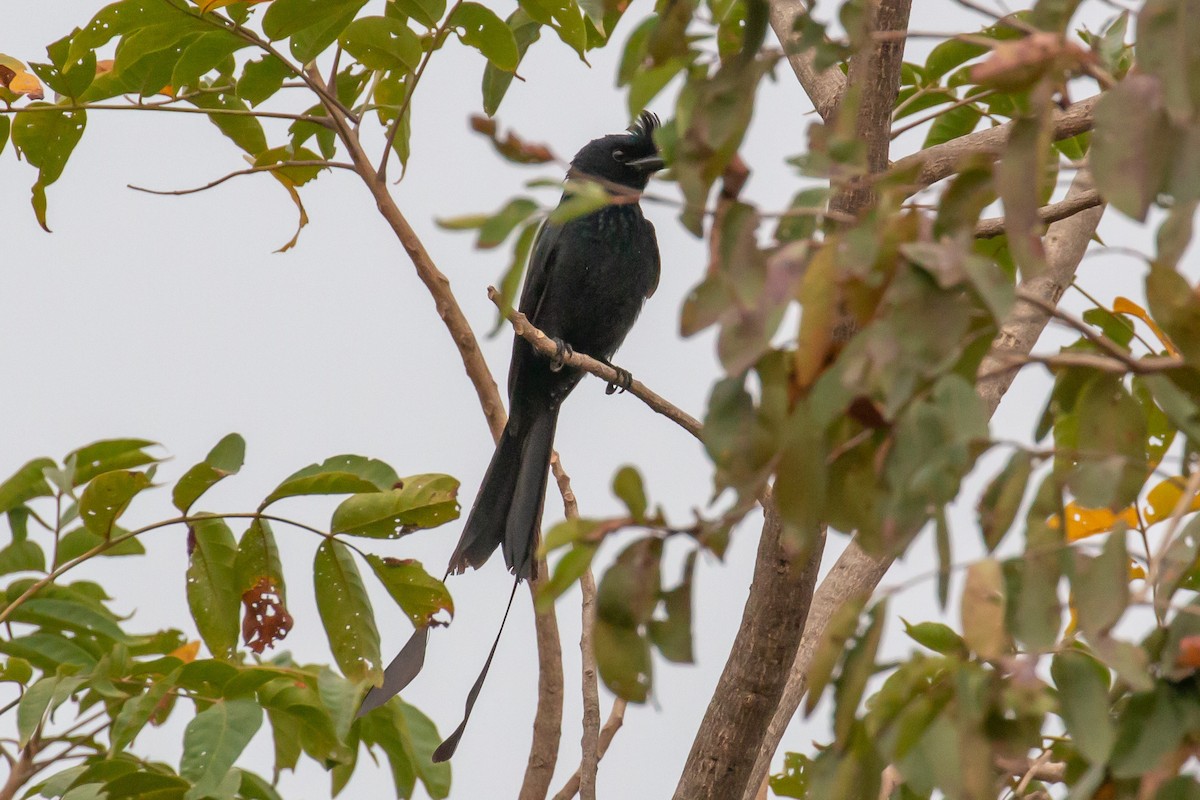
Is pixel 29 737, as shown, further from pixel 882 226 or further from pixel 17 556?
pixel 882 226

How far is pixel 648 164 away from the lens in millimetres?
4184

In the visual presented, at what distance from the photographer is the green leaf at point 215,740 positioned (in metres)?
1.98

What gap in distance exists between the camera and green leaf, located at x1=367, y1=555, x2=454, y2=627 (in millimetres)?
2320

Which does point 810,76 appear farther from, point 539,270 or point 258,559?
point 539,270

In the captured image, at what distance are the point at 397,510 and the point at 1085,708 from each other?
4.96 ft

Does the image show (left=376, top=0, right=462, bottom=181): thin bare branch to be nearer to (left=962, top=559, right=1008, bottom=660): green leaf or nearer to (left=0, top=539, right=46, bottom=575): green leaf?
(left=0, top=539, right=46, bottom=575): green leaf

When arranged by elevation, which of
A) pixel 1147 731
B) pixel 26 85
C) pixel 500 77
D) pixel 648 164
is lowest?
pixel 1147 731

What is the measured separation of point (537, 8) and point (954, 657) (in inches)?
63.0

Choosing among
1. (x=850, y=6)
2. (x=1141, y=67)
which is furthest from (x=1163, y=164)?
(x=850, y=6)

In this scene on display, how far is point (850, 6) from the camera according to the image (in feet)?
3.42

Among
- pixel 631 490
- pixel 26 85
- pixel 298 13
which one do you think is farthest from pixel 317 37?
pixel 631 490

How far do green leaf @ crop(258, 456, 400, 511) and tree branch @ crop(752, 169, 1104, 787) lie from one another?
30.9 inches

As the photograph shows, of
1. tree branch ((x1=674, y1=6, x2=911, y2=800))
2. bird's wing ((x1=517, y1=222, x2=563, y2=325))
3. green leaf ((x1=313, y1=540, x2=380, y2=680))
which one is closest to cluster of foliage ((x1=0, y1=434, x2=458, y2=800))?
green leaf ((x1=313, y1=540, x2=380, y2=680))

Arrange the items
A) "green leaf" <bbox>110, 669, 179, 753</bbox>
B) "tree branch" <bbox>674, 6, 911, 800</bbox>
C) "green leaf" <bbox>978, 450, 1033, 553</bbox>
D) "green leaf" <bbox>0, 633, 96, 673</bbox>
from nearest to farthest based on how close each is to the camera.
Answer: "green leaf" <bbox>978, 450, 1033, 553</bbox>, "tree branch" <bbox>674, 6, 911, 800</bbox>, "green leaf" <bbox>110, 669, 179, 753</bbox>, "green leaf" <bbox>0, 633, 96, 673</bbox>
